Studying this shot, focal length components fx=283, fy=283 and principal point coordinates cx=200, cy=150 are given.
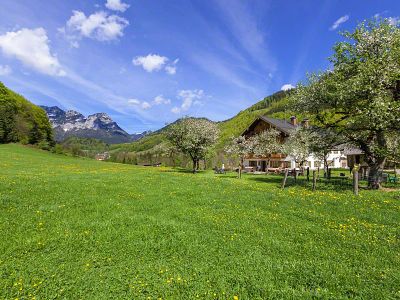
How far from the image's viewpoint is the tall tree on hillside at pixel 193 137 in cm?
5081

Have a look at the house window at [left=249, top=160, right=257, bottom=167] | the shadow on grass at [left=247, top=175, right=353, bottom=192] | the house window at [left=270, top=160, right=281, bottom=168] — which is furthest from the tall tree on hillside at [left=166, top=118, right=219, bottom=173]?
the house window at [left=249, top=160, right=257, bottom=167]

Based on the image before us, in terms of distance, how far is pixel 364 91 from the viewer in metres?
23.7

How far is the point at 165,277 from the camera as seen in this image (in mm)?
8828

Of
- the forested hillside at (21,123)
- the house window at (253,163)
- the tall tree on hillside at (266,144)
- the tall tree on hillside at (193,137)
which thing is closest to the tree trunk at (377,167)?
the tall tree on hillside at (193,137)

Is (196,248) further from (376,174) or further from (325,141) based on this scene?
(325,141)

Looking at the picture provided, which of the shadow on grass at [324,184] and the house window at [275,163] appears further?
the house window at [275,163]

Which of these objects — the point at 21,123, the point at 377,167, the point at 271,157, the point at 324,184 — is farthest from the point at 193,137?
the point at 21,123

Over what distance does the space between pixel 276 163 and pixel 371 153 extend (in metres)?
45.7

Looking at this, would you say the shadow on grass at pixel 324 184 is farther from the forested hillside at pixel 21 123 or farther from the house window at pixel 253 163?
the forested hillside at pixel 21 123

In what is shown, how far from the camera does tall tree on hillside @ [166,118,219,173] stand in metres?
50.8

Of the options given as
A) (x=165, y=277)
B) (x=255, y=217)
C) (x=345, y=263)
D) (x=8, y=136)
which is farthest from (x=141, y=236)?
(x=8, y=136)

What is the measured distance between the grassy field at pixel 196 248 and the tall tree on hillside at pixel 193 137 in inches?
1296

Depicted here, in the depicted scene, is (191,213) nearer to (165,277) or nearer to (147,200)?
(147,200)

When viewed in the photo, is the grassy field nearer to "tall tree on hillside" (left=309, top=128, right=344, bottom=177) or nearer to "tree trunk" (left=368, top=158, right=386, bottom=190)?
"tree trunk" (left=368, top=158, right=386, bottom=190)
